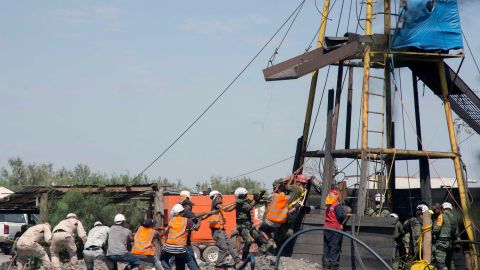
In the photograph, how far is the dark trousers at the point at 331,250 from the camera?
1925 cm

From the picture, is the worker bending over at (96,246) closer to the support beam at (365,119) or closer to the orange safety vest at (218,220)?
the orange safety vest at (218,220)

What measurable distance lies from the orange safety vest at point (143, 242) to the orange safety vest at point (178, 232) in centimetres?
55

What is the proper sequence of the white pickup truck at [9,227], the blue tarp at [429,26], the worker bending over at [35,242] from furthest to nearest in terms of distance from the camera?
1. the white pickup truck at [9,227]
2. the blue tarp at [429,26]
3. the worker bending over at [35,242]

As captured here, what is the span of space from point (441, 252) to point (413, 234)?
773 mm

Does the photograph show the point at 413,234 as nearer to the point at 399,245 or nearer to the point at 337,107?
the point at 399,245

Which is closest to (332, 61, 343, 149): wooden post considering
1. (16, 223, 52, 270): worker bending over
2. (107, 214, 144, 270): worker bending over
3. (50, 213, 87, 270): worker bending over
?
(107, 214, 144, 270): worker bending over

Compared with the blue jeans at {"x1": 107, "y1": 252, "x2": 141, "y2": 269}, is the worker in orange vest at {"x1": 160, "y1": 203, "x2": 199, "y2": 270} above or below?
above

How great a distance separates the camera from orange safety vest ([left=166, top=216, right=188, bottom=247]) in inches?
755

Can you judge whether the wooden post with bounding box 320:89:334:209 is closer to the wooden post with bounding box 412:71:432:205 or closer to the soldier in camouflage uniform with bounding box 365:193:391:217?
the soldier in camouflage uniform with bounding box 365:193:391:217

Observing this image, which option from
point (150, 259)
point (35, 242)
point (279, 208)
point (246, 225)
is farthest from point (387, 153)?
point (35, 242)

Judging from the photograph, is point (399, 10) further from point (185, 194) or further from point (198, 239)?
point (198, 239)

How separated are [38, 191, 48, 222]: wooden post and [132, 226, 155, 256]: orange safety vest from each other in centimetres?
555

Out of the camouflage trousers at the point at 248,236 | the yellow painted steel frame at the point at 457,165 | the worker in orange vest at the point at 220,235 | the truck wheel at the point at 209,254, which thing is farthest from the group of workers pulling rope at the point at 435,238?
the truck wheel at the point at 209,254

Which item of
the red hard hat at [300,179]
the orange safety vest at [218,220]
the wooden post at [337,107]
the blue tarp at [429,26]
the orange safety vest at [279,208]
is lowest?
the orange safety vest at [218,220]
